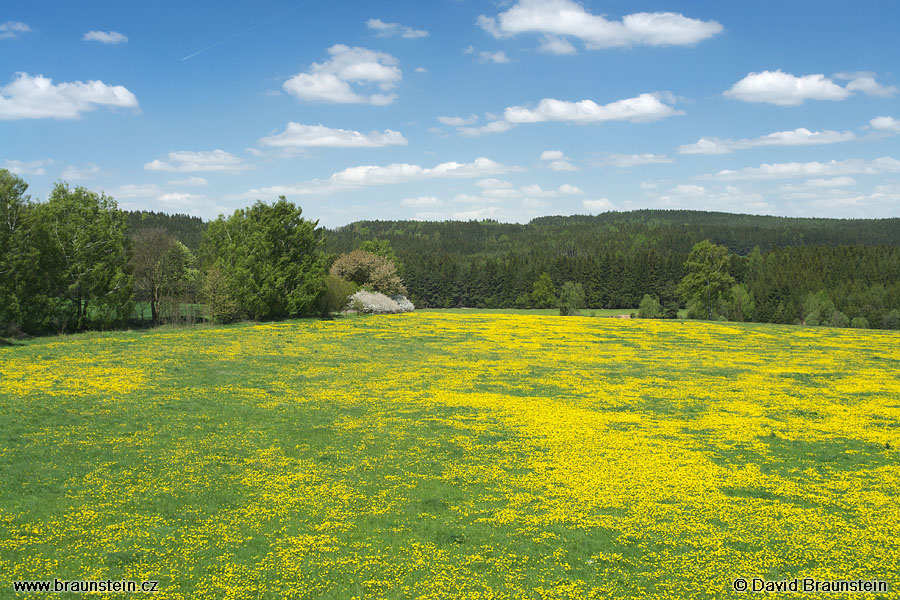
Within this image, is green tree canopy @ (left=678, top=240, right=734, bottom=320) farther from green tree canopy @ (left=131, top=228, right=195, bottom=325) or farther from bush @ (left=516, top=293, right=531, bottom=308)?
green tree canopy @ (left=131, top=228, right=195, bottom=325)

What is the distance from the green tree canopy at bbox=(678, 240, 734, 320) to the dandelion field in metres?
65.3

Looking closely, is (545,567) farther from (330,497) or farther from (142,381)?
(142,381)

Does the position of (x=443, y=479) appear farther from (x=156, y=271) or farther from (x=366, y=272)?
(x=366, y=272)

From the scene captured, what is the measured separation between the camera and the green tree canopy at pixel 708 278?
9325 cm

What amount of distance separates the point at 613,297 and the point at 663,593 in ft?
415

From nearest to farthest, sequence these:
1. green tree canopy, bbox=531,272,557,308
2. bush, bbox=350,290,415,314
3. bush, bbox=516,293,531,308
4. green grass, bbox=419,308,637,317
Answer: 1. bush, bbox=350,290,415,314
2. green grass, bbox=419,308,637,317
3. green tree canopy, bbox=531,272,557,308
4. bush, bbox=516,293,531,308

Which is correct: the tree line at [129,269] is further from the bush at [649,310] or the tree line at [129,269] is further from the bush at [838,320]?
the bush at [838,320]

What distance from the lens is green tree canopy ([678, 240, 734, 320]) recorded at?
93.2m

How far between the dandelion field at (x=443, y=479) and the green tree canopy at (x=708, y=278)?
65.3 meters

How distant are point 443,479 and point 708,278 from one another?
89.9 meters

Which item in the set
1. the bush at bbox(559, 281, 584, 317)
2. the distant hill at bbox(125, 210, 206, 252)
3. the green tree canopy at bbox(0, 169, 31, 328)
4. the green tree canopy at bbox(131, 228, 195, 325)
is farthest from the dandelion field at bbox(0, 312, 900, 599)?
the distant hill at bbox(125, 210, 206, 252)

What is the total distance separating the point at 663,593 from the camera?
902 cm

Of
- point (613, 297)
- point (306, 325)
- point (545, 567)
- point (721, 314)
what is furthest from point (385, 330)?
point (613, 297)

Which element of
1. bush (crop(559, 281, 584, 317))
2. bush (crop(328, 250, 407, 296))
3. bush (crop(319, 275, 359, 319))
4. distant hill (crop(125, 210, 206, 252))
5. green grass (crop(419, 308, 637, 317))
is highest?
distant hill (crop(125, 210, 206, 252))
